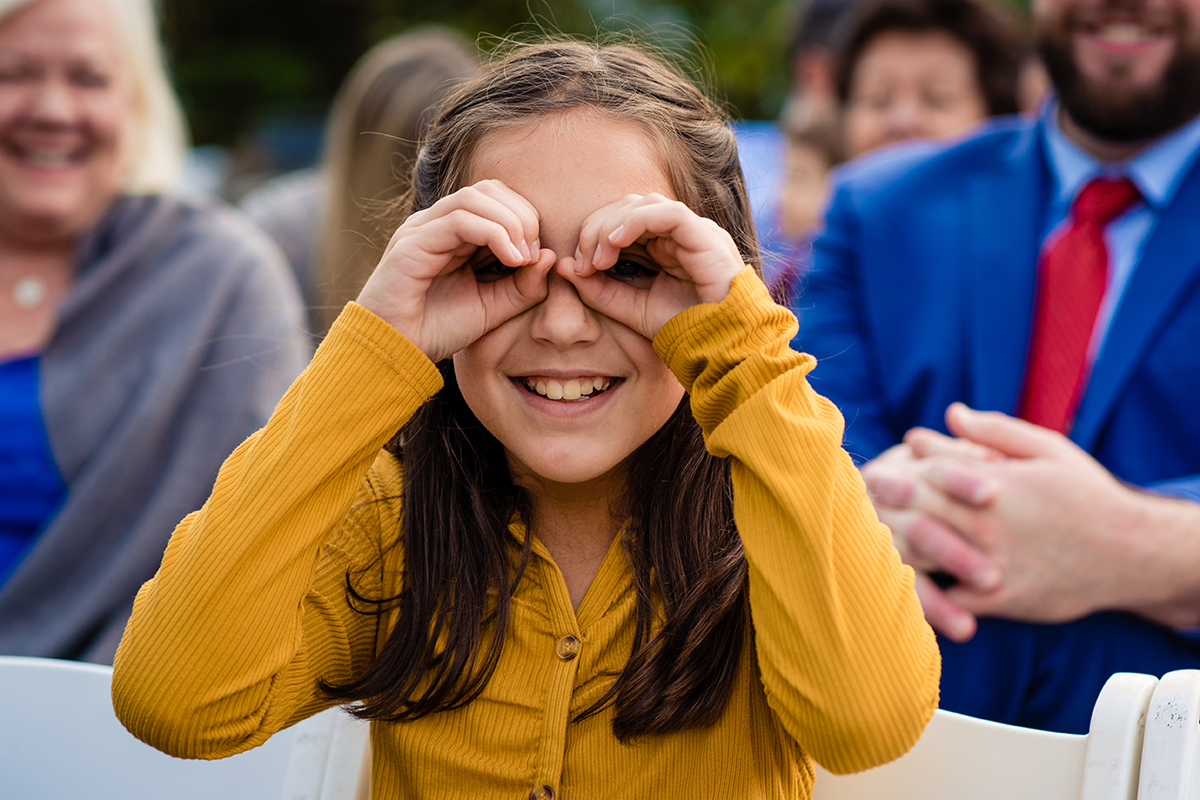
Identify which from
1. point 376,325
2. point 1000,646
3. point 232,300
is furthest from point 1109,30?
point 232,300

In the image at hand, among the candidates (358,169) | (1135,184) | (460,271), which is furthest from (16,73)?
(1135,184)

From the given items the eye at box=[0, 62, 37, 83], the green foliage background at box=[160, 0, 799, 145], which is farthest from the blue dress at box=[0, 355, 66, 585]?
the green foliage background at box=[160, 0, 799, 145]

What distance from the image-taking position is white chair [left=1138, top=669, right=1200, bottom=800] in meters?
1.08

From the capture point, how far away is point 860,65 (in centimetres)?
373

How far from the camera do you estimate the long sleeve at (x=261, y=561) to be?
3.74ft

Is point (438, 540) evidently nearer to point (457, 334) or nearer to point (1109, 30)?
point (457, 334)

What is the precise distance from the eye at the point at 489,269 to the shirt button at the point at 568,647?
1.42 feet

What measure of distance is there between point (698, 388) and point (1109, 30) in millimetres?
1563

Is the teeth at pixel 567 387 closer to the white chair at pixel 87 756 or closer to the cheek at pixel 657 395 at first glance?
the cheek at pixel 657 395

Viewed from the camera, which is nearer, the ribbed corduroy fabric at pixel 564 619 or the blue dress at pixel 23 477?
the ribbed corduroy fabric at pixel 564 619

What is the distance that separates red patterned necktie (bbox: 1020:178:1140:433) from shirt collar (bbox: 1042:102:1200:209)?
0.03 meters

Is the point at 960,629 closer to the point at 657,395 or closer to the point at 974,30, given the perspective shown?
the point at 657,395

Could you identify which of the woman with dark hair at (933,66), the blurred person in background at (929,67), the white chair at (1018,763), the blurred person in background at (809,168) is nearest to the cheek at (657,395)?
the white chair at (1018,763)

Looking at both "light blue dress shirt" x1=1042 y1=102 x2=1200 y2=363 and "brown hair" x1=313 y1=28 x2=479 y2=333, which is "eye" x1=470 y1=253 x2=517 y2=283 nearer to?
"light blue dress shirt" x1=1042 y1=102 x2=1200 y2=363
